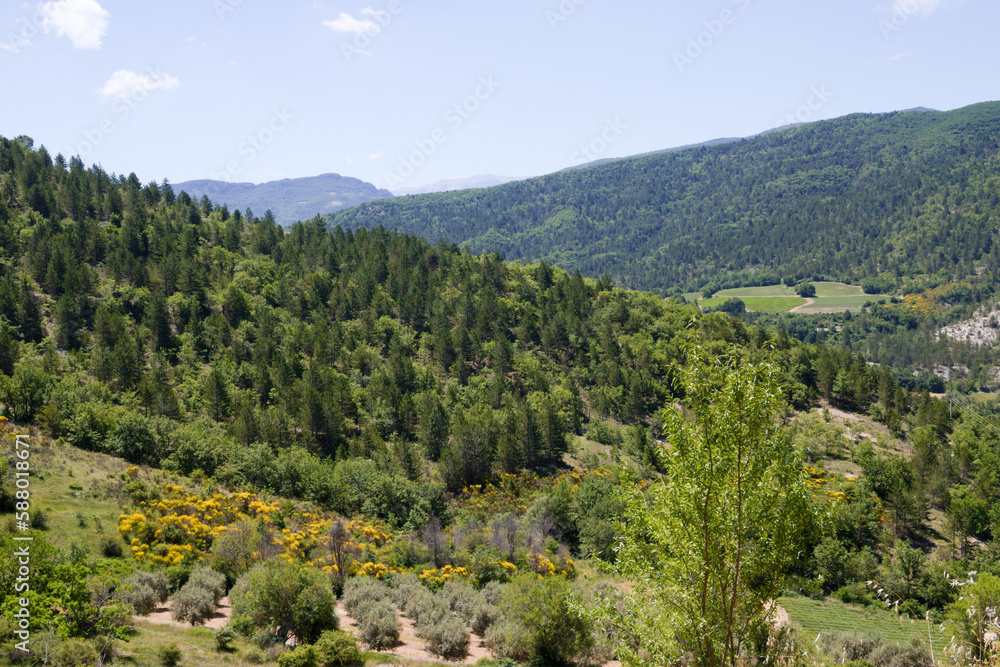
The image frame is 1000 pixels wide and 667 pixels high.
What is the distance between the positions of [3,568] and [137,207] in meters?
119

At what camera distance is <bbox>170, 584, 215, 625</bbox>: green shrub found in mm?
27469

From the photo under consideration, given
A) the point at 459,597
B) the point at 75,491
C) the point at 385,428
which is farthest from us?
the point at 385,428

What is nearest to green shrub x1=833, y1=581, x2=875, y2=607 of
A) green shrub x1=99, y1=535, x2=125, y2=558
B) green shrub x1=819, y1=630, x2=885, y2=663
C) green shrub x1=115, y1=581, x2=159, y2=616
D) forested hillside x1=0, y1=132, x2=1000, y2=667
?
forested hillside x1=0, y1=132, x2=1000, y2=667

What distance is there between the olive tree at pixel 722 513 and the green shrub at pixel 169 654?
17829 millimetres

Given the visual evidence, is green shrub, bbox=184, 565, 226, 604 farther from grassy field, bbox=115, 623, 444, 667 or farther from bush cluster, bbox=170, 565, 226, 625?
grassy field, bbox=115, 623, 444, 667

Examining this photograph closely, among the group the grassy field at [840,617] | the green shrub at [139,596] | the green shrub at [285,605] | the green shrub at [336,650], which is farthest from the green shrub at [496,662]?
the grassy field at [840,617]

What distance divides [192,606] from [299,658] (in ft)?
26.9

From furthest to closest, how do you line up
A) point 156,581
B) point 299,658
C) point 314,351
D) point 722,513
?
point 314,351 < point 156,581 < point 299,658 < point 722,513

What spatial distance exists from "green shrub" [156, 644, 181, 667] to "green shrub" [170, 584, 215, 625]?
6.60 meters

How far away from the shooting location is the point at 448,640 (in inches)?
1118

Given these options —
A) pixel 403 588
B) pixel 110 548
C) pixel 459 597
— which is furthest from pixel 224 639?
pixel 110 548

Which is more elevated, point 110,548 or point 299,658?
point 110,548

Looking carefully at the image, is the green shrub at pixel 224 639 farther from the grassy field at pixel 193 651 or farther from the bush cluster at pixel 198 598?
the bush cluster at pixel 198 598

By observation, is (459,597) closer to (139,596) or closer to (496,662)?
(496,662)
